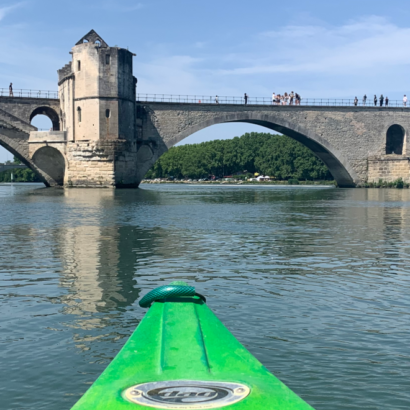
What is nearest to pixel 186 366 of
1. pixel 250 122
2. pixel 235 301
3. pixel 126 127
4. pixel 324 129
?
pixel 235 301

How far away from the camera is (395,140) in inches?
2183

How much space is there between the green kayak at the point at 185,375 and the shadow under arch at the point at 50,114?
46.2 metres

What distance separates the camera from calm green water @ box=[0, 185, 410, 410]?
454 centimetres

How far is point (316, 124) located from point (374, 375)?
47.8m

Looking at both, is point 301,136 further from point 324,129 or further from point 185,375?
point 185,375

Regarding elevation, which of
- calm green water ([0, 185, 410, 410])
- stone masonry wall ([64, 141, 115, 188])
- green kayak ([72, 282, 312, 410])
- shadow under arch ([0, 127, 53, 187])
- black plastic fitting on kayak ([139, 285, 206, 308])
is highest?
shadow under arch ([0, 127, 53, 187])

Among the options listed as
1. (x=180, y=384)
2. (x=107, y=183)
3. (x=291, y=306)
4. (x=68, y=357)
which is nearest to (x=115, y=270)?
(x=291, y=306)

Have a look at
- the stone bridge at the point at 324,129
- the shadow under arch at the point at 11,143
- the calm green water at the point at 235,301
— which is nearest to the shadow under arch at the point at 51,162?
the shadow under arch at the point at 11,143

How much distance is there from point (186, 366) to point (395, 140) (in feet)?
183

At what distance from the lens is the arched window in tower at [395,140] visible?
54625mm

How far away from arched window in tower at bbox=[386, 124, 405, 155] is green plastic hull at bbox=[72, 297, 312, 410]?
53.9m

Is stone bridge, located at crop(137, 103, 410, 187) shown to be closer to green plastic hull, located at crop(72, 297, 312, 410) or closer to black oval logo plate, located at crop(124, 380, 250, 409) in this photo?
green plastic hull, located at crop(72, 297, 312, 410)

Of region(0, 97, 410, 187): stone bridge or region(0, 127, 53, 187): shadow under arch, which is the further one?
region(0, 97, 410, 187): stone bridge

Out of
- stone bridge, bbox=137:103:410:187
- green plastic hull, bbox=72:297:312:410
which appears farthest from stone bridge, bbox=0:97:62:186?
green plastic hull, bbox=72:297:312:410
